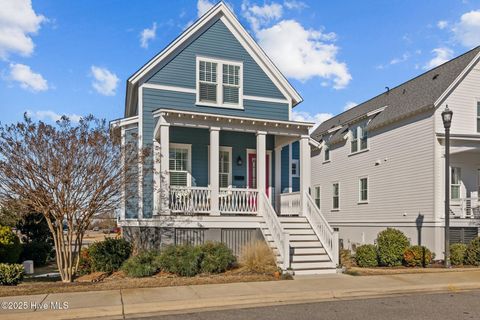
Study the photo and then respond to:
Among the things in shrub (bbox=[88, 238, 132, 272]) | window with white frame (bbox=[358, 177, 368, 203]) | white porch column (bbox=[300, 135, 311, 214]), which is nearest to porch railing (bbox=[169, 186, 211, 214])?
shrub (bbox=[88, 238, 132, 272])

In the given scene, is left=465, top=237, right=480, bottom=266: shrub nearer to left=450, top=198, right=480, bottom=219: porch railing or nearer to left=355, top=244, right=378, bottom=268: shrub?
left=450, top=198, right=480, bottom=219: porch railing

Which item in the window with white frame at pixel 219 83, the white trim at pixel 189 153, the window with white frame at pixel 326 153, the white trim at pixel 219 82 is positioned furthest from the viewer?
the window with white frame at pixel 326 153

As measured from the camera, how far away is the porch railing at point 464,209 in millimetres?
17297

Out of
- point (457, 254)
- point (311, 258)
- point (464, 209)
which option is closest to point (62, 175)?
point (311, 258)

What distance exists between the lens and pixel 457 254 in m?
14.9

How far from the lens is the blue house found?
528 inches

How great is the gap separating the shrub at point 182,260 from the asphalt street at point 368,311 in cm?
358

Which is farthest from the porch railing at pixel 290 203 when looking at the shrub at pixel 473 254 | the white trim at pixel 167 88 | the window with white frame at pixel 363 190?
the window with white frame at pixel 363 190

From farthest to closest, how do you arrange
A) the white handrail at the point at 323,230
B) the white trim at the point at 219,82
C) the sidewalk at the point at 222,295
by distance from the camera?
the white trim at the point at 219,82
the white handrail at the point at 323,230
the sidewalk at the point at 222,295

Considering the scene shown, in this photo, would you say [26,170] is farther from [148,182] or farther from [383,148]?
[383,148]

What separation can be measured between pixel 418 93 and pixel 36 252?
18.0 metres

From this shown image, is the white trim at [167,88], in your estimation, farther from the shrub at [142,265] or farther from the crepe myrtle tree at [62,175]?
the shrub at [142,265]

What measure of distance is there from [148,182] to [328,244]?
20.6 feet

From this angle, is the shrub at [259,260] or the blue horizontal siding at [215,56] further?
the blue horizontal siding at [215,56]
